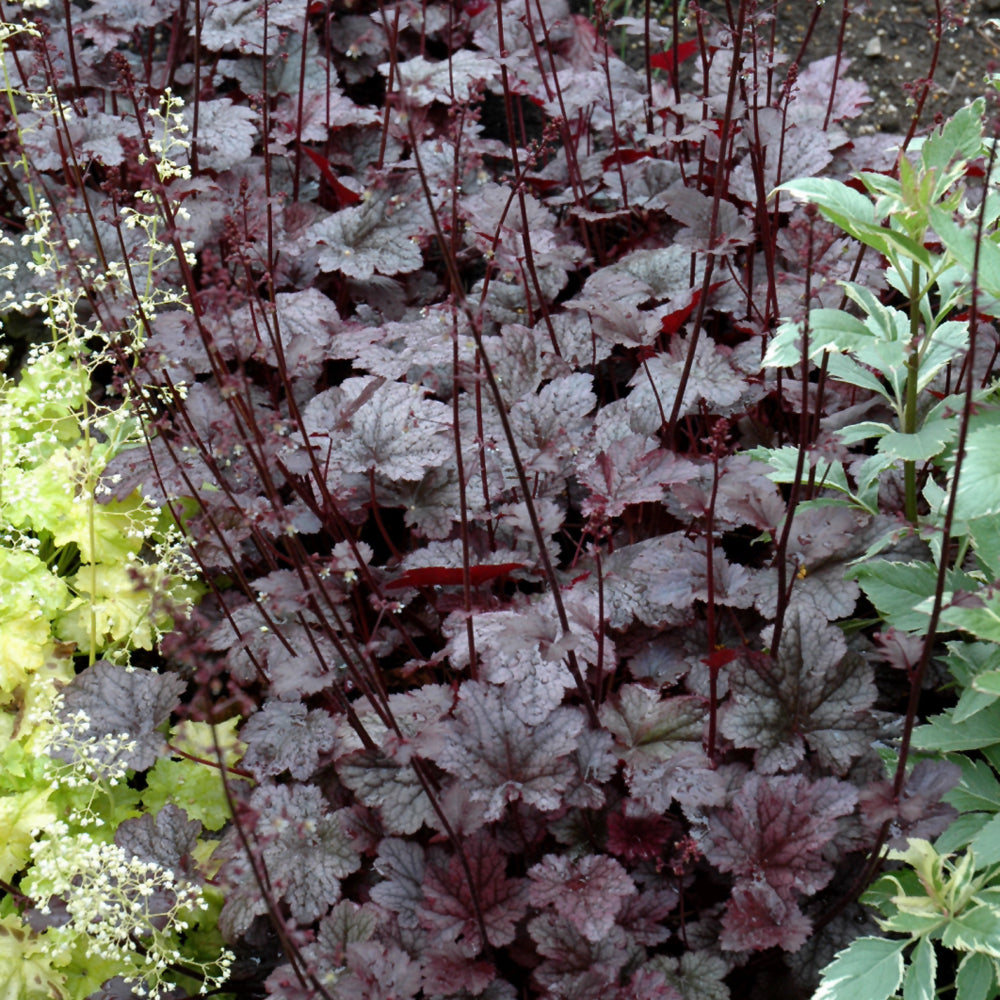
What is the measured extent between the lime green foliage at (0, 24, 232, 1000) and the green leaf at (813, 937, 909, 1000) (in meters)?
1.05

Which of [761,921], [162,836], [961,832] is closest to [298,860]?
[162,836]

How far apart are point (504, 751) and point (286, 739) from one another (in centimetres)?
47

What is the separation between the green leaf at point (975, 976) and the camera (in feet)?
5.08

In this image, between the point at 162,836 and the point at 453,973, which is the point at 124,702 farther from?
the point at 453,973

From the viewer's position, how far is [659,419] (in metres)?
2.29

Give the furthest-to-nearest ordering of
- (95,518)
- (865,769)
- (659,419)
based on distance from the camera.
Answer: (95,518), (659,419), (865,769)

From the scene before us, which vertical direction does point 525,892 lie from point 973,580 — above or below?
below

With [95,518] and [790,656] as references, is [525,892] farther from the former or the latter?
[95,518]

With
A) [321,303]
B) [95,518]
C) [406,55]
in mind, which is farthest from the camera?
[406,55]

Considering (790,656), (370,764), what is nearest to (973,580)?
(790,656)

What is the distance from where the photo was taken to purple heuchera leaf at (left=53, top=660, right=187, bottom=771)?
80.0 inches

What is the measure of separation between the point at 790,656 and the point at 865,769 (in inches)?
9.8

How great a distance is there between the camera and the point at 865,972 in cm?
155

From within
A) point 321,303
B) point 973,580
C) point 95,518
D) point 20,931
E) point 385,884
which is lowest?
point 20,931
